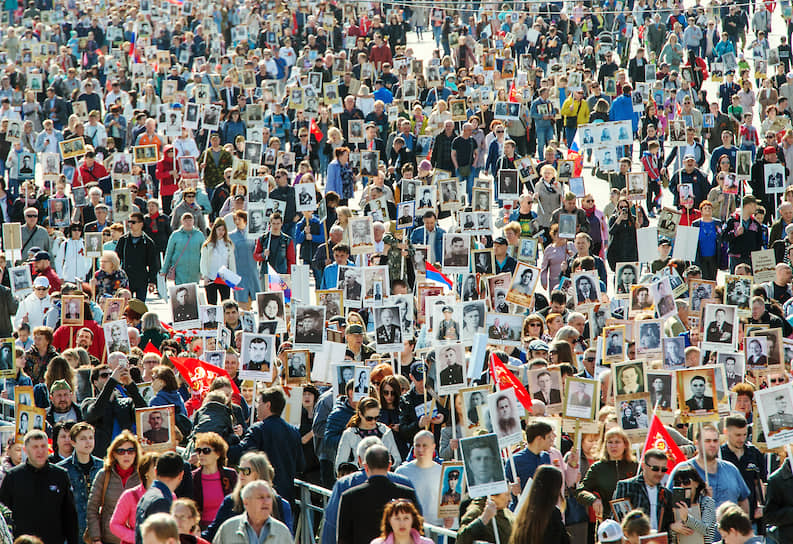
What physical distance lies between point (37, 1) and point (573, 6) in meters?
17.2

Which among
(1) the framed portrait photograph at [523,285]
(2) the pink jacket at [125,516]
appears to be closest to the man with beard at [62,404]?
(2) the pink jacket at [125,516]

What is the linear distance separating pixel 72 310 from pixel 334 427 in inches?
184

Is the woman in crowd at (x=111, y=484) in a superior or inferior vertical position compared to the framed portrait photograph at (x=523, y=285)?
inferior

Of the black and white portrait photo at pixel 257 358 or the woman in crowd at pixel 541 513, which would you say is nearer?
the woman in crowd at pixel 541 513

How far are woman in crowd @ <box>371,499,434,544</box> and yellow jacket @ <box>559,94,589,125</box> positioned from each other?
64.5 feet

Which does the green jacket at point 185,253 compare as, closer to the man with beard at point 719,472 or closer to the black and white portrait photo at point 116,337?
the black and white portrait photo at point 116,337

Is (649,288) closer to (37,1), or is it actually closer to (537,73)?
(537,73)

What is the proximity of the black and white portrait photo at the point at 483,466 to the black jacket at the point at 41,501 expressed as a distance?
101 inches

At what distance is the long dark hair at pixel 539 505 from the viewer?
7480 millimetres

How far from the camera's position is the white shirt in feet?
28.6

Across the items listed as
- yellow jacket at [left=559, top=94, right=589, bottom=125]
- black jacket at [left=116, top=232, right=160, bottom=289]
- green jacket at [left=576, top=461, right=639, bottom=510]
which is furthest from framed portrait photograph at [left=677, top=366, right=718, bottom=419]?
yellow jacket at [left=559, top=94, right=589, bottom=125]

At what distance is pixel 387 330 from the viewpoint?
13.0 meters

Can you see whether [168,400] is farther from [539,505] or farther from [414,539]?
[539,505]

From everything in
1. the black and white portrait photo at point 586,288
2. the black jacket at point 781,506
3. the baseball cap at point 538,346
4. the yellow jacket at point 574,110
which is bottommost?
the black jacket at point 781,506
